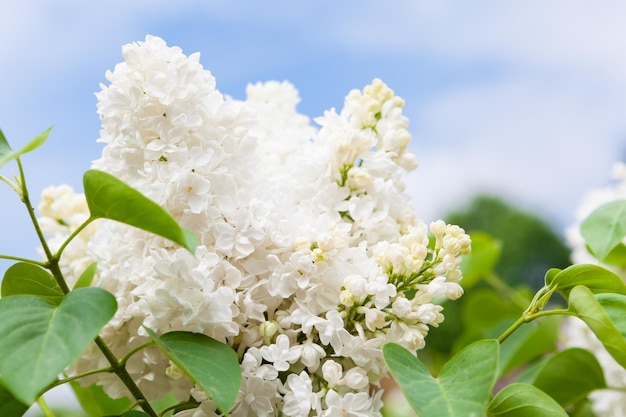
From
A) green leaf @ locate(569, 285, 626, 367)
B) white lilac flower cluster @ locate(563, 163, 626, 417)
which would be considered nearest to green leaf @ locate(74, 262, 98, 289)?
green leaf @ locate(569, 285, 626, 367)

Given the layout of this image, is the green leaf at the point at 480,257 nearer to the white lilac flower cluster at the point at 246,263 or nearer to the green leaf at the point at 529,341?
the green leaf at the point at 529,341

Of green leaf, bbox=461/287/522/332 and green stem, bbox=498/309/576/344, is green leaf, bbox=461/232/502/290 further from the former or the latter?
green stem, bbox=498/309/576/344

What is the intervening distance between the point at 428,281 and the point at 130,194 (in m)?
0.23

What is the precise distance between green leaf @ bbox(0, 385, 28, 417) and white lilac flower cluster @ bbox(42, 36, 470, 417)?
88 mm

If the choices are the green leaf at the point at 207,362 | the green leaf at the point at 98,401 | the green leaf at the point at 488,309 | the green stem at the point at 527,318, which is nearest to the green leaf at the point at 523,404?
the green stem at the point at 527,318

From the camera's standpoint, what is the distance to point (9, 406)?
523 mm

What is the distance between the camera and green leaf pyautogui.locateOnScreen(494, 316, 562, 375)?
38.6 inches

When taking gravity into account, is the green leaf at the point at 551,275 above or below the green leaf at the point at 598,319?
above

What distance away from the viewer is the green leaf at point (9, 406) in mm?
519

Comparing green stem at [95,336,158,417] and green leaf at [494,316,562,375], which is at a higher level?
green stem at [95,336,158,417]

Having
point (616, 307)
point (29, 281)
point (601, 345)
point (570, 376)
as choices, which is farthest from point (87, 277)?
point (601, 345)

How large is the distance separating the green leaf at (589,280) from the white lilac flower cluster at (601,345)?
461mm

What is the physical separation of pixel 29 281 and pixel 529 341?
0.70 meters

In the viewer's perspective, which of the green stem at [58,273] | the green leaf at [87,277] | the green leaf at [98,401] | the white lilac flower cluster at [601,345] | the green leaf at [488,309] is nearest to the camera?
the green stem at [58,273]
